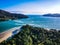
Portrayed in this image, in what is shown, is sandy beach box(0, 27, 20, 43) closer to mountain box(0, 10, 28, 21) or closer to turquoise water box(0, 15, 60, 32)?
turquoise water box(0, 15, 60, 32)

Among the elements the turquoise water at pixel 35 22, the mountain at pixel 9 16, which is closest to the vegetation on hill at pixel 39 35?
the turquoise water at pixel 35 22

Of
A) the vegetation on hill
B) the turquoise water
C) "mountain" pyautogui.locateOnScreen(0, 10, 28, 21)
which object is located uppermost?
"mountain" pyautogui.locateOnScreen(0, 10, 28, 21)

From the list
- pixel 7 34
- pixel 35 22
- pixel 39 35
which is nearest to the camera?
pixel 7 34

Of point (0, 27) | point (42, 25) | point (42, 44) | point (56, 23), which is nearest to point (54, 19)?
point (56, 23)

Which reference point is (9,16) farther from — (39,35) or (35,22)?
(39,35)

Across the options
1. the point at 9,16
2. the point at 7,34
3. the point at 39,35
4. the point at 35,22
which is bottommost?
the point at 39,35

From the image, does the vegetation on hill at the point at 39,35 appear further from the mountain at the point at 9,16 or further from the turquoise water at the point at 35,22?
the mountain at the point at 9,16

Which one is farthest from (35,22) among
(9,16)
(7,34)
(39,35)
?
(7,34)

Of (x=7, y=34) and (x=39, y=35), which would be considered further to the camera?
(x=39, y=35)

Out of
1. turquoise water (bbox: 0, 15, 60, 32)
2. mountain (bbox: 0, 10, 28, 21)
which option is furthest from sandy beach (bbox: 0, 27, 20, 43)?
mountain (bbox: 0, 10, 28, 21)
